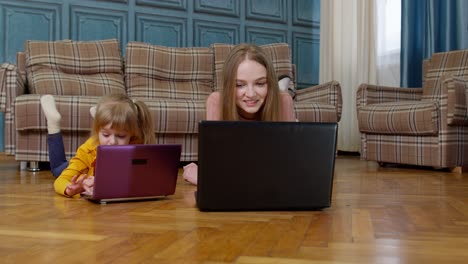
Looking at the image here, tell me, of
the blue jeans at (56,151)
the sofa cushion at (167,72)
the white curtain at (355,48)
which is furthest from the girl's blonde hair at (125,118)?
the white curtain at (355,48)

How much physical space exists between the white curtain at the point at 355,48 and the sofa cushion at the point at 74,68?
1964mm

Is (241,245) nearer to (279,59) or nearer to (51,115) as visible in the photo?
(51,115)

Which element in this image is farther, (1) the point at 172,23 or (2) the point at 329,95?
(1) the point at 172,23

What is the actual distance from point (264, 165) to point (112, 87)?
2.27 metres

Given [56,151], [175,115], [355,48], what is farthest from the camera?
[355,48]

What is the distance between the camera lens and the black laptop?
1393mm

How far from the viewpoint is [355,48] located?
463 cm

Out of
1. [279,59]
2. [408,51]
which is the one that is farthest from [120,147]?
[408,51]

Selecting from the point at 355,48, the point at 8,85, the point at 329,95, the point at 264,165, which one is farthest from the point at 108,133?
the point at 355,48

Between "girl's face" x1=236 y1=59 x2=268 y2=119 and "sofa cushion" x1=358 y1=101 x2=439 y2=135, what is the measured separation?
5.56 feet

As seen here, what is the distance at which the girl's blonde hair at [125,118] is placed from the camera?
174 cm

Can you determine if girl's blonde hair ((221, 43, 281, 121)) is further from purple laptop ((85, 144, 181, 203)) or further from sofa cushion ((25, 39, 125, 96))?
sofa cushion ((25, 39, 125, 96))

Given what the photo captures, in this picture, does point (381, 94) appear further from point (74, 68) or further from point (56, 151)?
point (56, 151)

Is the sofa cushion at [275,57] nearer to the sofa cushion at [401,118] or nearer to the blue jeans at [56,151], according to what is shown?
the sofa cushion at [401,118]
